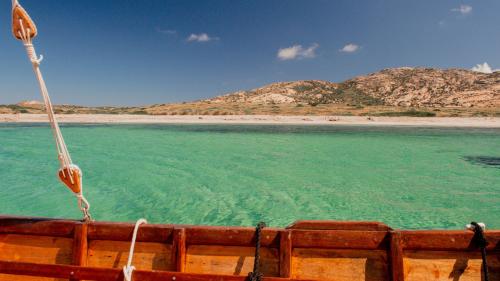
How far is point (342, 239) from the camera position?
465cm

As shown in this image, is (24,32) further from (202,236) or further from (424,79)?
(424,79)

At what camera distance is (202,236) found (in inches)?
190

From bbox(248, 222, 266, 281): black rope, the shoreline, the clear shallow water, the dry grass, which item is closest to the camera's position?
bbox(248, 222, 266, 281): black rope

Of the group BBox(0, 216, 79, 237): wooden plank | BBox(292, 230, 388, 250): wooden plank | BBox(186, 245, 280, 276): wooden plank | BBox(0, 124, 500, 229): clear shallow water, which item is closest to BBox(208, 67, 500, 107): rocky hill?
BBox(0, 124, 500, 229): clear shallow water

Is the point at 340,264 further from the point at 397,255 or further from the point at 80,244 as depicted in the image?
the point at 80,244

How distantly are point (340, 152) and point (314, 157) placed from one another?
4.18 meters

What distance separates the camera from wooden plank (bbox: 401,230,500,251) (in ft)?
14.6

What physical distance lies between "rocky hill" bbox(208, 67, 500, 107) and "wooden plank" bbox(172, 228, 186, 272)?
113860 mm

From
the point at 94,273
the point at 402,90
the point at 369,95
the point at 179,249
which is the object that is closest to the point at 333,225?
the point at 179,249

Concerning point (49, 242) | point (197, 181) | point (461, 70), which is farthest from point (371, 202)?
point (461, 70)

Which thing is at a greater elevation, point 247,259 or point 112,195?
point 247,259

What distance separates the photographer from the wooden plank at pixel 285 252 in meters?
4.65

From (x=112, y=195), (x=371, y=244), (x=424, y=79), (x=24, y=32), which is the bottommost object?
(x=112, y=195)

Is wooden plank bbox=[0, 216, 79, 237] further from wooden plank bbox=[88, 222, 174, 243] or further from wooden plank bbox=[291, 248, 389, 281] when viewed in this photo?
wooden plank bbox=[291, 248, 389, 281]
